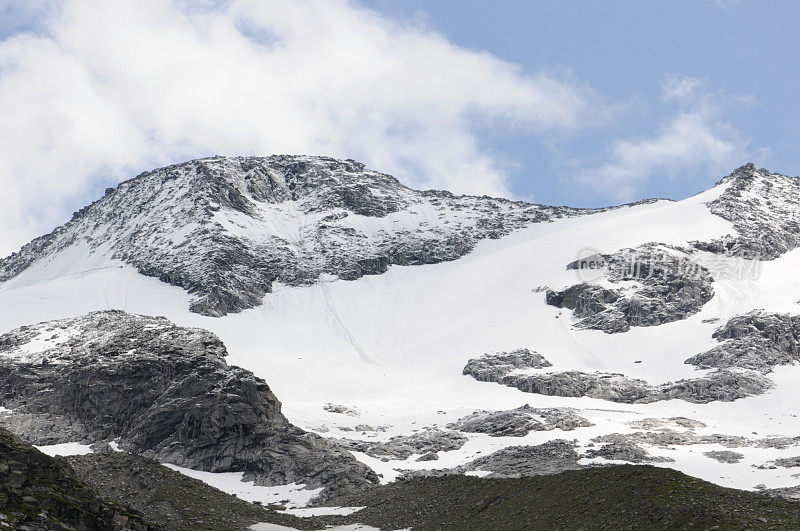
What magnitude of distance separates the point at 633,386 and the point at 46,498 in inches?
5174

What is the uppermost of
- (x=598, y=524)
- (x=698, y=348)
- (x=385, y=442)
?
(x=698, y=348)

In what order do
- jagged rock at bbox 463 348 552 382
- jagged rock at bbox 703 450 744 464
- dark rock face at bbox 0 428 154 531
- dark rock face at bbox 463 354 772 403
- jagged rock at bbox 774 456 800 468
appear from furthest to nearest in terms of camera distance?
1. jagged rock at bbox 463 348 552 382
2. dark rock face at bbox 463 354 772 403
3. jagged rock at bbox 703 450 744 464
4. jagged rock at bbox 774 456 800 468
5. dark rock face at bbox 0 428 154 531

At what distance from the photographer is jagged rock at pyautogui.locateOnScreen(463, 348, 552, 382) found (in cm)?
16598

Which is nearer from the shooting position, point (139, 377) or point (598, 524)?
point (598, 524)

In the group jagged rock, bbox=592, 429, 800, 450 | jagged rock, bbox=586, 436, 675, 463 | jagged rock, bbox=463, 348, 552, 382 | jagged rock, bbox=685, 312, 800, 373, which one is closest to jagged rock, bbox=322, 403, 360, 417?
jagged rock, bbox=463, 348, 552, 382

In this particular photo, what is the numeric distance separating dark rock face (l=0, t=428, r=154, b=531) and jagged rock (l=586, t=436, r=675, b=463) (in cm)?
7457

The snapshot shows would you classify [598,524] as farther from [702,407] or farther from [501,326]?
[501,326]

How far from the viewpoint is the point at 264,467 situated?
96.5 meters

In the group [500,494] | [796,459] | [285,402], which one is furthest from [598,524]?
[285,402]

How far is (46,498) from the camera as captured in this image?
133 ft

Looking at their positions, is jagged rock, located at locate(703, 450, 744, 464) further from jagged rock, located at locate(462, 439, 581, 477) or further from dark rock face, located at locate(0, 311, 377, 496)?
dark rock face, located at locate(0, 311, 377, 496)

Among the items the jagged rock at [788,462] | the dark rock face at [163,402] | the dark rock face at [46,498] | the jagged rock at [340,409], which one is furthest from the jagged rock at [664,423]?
the dark rock face at [46,498]

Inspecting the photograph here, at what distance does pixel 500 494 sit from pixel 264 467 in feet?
153

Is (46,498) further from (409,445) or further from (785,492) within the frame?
(409,445)
